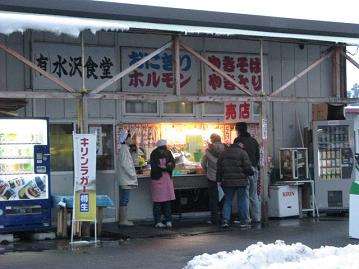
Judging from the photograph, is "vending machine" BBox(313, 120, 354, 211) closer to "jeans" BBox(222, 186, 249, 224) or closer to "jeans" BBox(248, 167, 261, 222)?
"jeans" BBox(248, 167, 261, 222)

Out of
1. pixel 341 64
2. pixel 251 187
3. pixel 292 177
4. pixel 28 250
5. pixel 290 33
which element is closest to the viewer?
pixel 28 250

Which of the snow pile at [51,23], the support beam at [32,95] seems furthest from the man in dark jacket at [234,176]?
the snow pile at [51,23]

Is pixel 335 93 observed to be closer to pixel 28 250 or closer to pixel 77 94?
pixel 77 94

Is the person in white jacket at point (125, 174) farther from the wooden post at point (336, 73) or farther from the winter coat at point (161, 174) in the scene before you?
the wooden post at point (336, 73)

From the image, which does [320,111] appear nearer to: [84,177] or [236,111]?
[236,111]

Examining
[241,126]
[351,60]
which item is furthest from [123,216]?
[351,60]

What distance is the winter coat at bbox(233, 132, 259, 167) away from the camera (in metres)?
13.1

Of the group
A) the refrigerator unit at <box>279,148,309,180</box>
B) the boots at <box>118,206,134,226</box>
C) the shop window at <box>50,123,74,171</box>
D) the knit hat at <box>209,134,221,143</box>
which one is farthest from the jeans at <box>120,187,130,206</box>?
the refrigerator unit at <box>279,148,309,180</box>

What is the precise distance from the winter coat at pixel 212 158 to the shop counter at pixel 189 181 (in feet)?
2.04

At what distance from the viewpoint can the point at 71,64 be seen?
1288 cm

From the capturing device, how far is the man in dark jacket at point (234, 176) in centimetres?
1238

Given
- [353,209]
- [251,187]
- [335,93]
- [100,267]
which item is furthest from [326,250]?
[335,93]

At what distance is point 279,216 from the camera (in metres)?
14.0

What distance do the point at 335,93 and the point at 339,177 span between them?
6.52 feet
